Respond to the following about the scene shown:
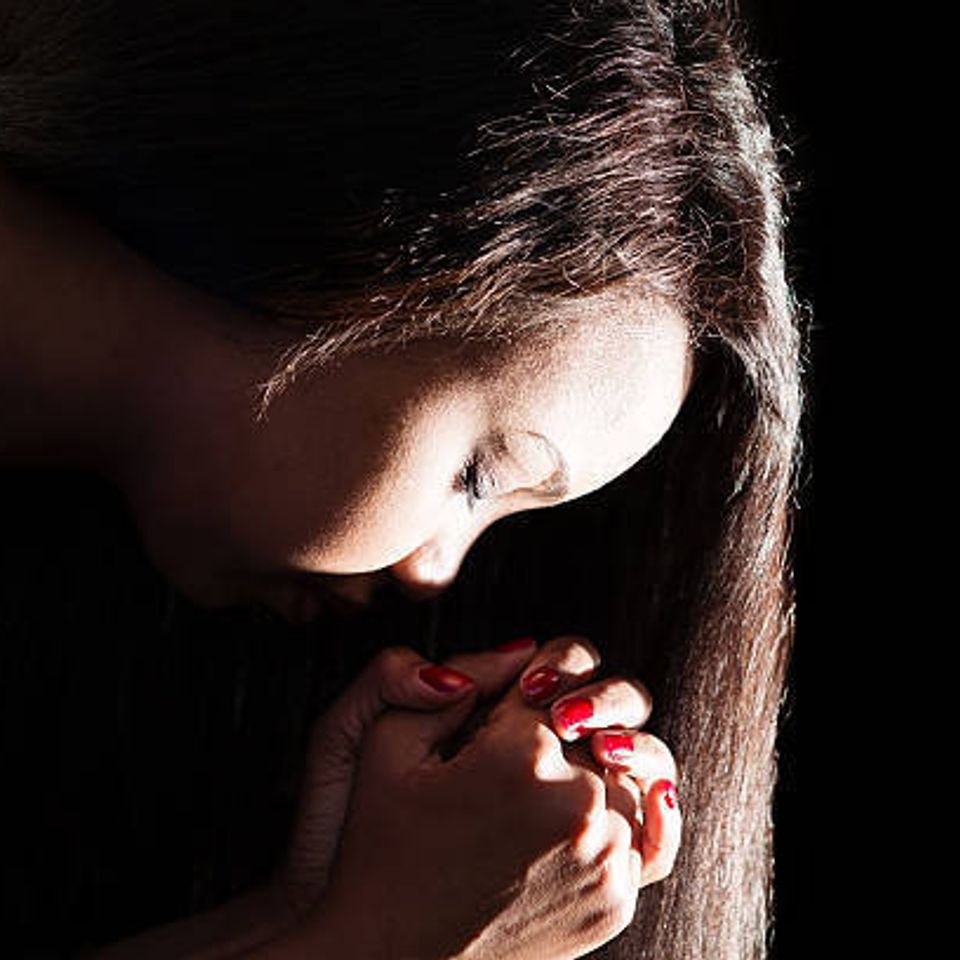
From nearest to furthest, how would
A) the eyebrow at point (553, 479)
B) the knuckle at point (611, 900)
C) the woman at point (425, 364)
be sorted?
the woman at point (425, 364) → the eyebrow at point (553, 479) → the knuckle at point (611, 900)

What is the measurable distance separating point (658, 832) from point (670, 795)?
31 millimetres

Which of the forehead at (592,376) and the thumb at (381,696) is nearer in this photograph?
the forehead at (592,376)

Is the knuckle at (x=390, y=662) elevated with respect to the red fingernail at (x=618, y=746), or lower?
elevated

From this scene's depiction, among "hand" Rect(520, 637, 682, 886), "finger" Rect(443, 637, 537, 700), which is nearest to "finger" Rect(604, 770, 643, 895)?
"hand" Rect(520, 637, 682, 886)

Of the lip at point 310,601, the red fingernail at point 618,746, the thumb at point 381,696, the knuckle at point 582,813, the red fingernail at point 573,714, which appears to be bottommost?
the red fingernail at point 618,746

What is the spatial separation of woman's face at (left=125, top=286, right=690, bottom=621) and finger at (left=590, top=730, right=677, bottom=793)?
0.20 m

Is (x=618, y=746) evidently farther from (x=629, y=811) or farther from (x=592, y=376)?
(x=592, y=376)

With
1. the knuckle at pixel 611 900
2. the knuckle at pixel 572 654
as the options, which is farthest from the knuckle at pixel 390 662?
the knuckle at pixel 611 900

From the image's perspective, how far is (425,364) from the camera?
125 centimetres

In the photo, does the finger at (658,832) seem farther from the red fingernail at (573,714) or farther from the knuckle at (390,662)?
the knuckle at (390,662)

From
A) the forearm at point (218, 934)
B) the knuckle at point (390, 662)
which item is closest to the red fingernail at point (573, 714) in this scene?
the knuckle at point (390, 662)

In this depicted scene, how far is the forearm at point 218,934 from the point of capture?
56.6 inches

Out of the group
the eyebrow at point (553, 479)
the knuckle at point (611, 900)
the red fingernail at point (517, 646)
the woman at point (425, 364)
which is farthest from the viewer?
the red fingernail at point (517, 646)

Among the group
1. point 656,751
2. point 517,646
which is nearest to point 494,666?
point 517,646
